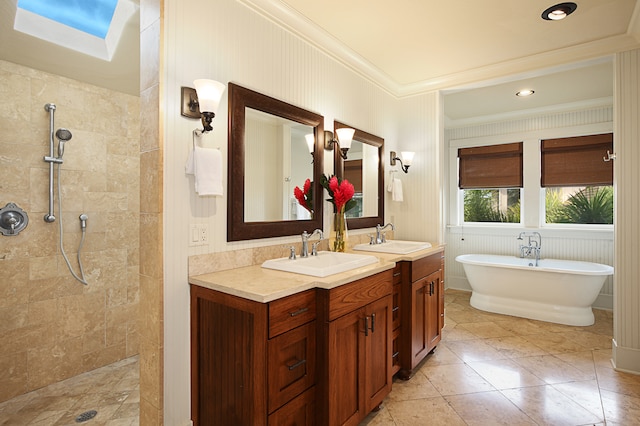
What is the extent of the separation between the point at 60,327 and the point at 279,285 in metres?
2.10

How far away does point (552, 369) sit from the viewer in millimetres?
2707

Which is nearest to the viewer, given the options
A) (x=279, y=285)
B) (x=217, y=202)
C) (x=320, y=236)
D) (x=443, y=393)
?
(x=279, y=285)

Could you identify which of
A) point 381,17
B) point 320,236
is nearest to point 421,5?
point 381,17

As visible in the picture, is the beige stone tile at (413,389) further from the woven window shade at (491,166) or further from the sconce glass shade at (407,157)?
the woven window shade at (491,166)

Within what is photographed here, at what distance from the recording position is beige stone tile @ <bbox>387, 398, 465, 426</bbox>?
2053 mm

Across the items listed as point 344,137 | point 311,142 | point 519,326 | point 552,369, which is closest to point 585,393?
point 552,369

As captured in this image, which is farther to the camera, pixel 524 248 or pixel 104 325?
pixel 524 248

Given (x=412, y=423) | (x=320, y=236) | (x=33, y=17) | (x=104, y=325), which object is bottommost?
(x=412, y=423)

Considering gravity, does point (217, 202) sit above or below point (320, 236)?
above

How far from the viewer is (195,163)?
1733mm

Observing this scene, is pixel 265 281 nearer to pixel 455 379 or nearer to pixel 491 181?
pixel 455 379

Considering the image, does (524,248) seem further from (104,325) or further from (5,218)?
(5,218)

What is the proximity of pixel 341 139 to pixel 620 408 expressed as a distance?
2.62 meters

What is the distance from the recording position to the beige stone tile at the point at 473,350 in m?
2.92
